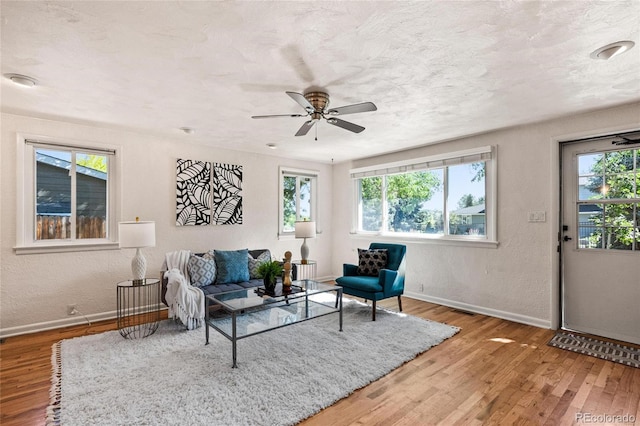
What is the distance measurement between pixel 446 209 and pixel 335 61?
3.18 metres

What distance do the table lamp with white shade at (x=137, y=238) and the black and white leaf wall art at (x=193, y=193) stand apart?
0.95 metres

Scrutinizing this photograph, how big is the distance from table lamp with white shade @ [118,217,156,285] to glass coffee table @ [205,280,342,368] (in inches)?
35.9

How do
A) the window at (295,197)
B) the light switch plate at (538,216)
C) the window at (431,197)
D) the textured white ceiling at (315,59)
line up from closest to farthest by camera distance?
the textured white ceiling at (315,59) < the light switch plate at (538,216) < the window at (431,197) < the window at (295,197)

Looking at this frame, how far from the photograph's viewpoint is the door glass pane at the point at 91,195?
3.83 meters

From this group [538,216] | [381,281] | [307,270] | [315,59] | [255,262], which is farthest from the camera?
[307,270]

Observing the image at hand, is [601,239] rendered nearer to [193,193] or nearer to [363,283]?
[363,283]

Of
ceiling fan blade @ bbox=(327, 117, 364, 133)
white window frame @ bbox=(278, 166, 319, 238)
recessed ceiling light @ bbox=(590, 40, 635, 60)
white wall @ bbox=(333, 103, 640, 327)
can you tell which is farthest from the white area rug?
recessed ceiling light @ bbox=(590, 40, 635, 60)

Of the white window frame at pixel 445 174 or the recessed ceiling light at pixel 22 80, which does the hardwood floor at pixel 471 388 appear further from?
the recessed ceiling light at pixel 22 80

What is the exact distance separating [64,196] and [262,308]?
2.84 metres

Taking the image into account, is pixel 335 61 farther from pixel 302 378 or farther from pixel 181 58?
pixel 302 378

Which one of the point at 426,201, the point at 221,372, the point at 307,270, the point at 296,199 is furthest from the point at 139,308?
the point at 426,201

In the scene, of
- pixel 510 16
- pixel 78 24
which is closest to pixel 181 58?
pixel 78 24

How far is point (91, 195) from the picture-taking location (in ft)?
12.8

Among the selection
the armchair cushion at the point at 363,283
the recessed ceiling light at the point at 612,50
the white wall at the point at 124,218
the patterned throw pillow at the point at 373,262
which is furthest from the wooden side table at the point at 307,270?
the recessed ceiling light at the point at 612,50
